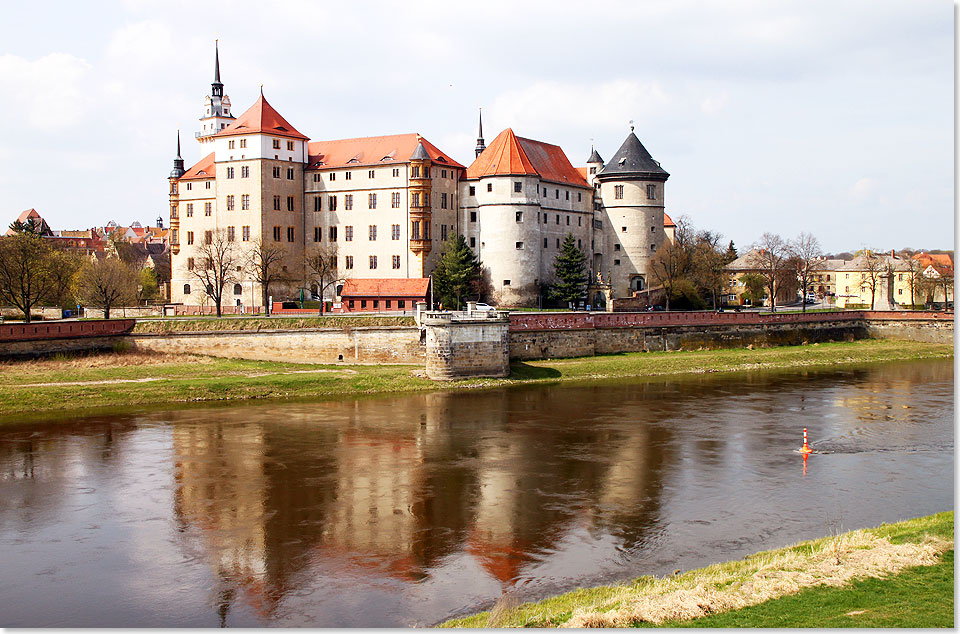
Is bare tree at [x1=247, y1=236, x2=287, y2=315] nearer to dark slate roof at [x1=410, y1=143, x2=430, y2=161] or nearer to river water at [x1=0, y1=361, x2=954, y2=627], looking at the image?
dark slate roof at [x1=410, y1=143, x2=430, y2=161]

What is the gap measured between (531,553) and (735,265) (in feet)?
311

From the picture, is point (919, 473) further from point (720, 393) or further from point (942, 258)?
point (942, 258)

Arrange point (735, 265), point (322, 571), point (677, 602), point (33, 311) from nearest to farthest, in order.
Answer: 1. point (677, 602)
2. point (322, 571)
3. point (33, 311)
4. point (735, 265)

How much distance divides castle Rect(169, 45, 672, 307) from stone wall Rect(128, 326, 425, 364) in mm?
22721

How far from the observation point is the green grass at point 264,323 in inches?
2046

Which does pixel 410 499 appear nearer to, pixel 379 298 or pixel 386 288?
pixel 379 298

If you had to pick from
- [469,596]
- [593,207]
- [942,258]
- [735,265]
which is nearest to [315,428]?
[469,596]

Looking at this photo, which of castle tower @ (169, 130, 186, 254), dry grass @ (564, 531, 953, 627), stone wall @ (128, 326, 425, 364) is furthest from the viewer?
castle tower @ (169, 130, 186, 254)

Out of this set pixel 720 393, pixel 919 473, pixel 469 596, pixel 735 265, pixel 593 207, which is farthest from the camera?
pixel 735 265

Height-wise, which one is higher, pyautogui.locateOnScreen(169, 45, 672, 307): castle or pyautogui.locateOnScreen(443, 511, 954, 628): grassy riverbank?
pyautogui.locateOnScreen(169, 45, 672, 307): castle

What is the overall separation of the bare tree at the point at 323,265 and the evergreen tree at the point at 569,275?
19.2 meters

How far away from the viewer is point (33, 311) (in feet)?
225

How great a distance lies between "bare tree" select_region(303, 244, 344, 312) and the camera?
73.4m

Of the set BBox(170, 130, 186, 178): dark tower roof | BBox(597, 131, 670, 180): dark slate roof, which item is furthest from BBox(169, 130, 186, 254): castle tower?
BBox(597, 131, 670, 180): dark slate roof
